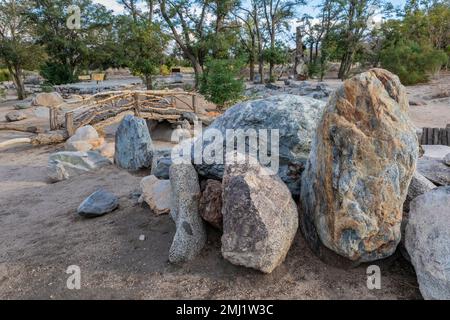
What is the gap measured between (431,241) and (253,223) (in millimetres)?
1167

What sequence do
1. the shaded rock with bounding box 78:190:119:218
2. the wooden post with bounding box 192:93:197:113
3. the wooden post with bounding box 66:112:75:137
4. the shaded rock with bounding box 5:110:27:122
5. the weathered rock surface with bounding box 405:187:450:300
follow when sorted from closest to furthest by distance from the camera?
the weathered rock surface with bounding box 405:187:450:300 < the shaded rock with bounding box 78:190:119:218 < the wooden post with bounding box 66:112:75:137 < the wooden post with bounding box 192:93:197:113 < the shaded rock with bounding box 5:110:27:122

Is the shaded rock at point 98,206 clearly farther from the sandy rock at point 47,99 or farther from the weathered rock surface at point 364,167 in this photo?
the sandy rock at point 47,99

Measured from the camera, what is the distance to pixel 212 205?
296 cm

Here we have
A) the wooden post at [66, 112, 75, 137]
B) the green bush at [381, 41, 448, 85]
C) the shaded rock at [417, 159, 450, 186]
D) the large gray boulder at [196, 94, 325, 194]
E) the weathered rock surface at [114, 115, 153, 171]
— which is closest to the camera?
the large gray boulder at [196, 94, 325, 194]

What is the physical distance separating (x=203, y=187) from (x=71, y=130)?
705 centimetres

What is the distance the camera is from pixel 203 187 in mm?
3268

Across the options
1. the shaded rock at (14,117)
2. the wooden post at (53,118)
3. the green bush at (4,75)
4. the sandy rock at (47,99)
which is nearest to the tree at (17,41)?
the sandy rock at (47,99)

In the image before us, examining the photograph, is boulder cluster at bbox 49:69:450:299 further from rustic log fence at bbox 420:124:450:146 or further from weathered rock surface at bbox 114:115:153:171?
rustic log fence at bbox 420:124:450:146

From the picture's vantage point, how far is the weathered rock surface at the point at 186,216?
287 centimetres

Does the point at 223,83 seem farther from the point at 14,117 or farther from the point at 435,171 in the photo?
the point at 435,171

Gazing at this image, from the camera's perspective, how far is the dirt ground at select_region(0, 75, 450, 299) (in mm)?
2500

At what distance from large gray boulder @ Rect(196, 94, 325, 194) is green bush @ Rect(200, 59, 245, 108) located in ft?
27.9

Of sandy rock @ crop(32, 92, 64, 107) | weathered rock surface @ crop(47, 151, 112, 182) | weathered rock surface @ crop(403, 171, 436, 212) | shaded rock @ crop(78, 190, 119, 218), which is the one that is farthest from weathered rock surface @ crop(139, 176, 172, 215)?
sandy rock @ crop(32, 92, 64, 107)
